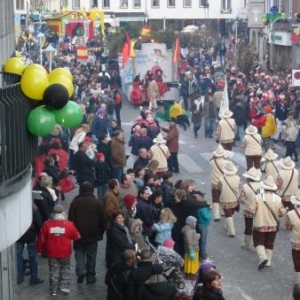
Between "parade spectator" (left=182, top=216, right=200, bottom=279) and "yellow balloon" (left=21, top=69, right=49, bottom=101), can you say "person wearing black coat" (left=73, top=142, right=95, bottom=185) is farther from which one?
"yellow balloon" (left=21, top=69, right=49, bottom=101)

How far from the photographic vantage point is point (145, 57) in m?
38.2

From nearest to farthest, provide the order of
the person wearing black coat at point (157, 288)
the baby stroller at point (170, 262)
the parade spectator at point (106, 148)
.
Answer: the person wearing black coat at point (157, 288)
the baby stroller at point (170, 262)
the parade spectator at point (106, 148)

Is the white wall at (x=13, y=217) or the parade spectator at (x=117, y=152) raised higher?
the white wall at (x=13, y=217)

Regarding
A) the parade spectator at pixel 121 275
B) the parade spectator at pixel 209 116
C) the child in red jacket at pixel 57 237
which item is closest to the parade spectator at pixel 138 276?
the parade spectator at pixel 121 275

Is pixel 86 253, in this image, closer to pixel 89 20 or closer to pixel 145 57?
pixel 145 57

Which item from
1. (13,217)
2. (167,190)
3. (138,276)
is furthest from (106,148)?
(13,217)

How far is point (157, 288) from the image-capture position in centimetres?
1125

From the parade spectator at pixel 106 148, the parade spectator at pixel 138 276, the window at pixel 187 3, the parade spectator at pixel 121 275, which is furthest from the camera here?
the window at pixel 187 3

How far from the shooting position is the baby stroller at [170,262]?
42.7ft

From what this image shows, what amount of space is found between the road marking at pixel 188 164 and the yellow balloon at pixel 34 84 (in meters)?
13.6

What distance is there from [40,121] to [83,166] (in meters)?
8.44

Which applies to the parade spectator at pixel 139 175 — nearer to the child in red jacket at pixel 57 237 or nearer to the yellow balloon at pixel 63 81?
the child in red jacket at pixel 57 237

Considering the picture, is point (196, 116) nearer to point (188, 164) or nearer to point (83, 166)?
point (188, 164)

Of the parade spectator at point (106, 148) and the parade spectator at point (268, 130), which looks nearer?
the parade spectator at point (106, 148)
